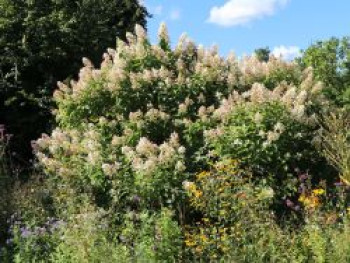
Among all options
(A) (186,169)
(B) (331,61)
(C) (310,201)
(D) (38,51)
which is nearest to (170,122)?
(A) (186,169)

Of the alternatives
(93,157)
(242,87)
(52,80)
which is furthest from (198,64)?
(52,80)

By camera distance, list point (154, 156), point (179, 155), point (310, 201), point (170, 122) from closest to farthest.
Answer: point (310, 201) → point (154, 156) → point (179, 155) → point (170, 122)

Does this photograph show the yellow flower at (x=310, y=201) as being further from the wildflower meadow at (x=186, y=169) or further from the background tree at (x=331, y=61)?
the background tree at (x=331, y=61)

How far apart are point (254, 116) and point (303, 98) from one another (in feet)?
2.32

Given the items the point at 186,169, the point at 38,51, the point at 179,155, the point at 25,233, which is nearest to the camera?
the point at 25,233

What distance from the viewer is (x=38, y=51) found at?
15.5 m

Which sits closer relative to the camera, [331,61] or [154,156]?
[154,156]

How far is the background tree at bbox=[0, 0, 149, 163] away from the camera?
14.8 meters

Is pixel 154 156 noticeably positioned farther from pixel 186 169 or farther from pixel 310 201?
pixel 310 201

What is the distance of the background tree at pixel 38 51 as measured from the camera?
48.7ft

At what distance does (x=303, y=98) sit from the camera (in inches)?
310

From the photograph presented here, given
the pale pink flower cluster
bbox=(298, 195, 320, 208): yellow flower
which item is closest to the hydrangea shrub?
the pale pink flower cluster

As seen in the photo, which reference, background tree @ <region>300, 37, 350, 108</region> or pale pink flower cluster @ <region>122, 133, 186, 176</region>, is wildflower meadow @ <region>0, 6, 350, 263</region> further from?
background tree @ <region>300, 37, 350, 108</region>

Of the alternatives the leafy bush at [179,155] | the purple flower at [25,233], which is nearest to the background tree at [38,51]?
the leafy bush at [179,155]
